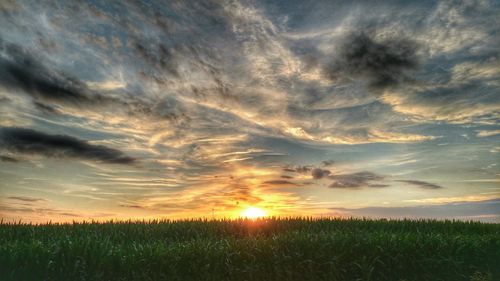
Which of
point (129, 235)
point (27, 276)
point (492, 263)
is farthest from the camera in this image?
point (129, 235)

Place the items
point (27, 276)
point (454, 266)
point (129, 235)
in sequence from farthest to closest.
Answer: point (129, 235)
point (454, 266)
point (27, 276)

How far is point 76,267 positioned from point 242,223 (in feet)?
37.2

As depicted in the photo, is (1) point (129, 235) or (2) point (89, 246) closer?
(2) point (89, 246)

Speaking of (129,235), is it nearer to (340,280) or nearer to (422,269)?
(340,280)

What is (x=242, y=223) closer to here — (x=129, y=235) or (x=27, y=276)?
(x=129, y=235)

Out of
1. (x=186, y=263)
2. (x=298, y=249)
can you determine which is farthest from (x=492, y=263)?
(x=186, y=263)

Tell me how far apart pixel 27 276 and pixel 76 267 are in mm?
1481

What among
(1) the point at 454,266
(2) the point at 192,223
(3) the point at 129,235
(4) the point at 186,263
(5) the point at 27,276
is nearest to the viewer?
(5) the point at 27,276

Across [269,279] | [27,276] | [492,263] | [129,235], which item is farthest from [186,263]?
[492,263]

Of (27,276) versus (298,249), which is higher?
(298,249)

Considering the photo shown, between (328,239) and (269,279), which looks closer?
(269,279)

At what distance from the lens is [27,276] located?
13.6m

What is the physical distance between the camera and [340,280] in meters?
14.5

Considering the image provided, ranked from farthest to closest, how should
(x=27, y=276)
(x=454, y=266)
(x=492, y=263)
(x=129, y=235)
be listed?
1. (x=129, y=235)
2. (x=492, y=263)
3. (x=454, y=266)
4. (x=27, y=276)
